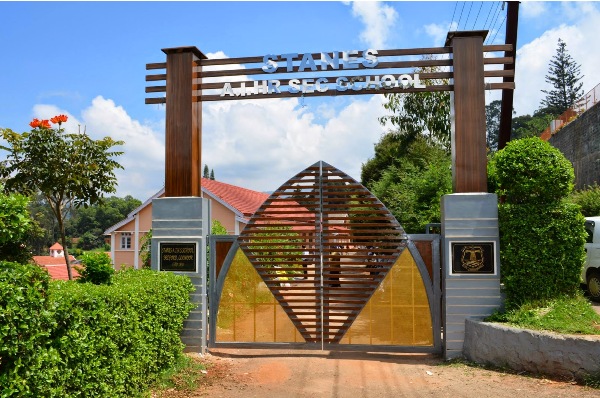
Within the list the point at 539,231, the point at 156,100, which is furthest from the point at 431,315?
the point at 156,100

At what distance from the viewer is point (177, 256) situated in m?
9.62

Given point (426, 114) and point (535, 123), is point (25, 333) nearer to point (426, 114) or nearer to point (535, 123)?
point (426, 114)

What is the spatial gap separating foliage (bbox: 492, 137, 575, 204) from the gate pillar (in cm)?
47

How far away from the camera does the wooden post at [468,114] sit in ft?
30.0

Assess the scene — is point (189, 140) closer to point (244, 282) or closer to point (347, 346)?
point (244, 282)

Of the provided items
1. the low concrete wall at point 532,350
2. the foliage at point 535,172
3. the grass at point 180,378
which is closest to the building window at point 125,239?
the grass at point 180,378

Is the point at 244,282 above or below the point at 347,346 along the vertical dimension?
above

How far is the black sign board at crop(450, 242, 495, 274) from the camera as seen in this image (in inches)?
351

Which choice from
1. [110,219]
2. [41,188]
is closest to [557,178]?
[41,188]

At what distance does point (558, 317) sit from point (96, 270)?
22.5ft

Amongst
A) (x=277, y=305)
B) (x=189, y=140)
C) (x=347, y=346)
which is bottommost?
(x=347, y=346)

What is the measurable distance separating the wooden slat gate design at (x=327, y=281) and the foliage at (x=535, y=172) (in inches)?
64.8

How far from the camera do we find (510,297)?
Result: 8812 millimetres

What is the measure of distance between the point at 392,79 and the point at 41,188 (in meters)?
7.78
